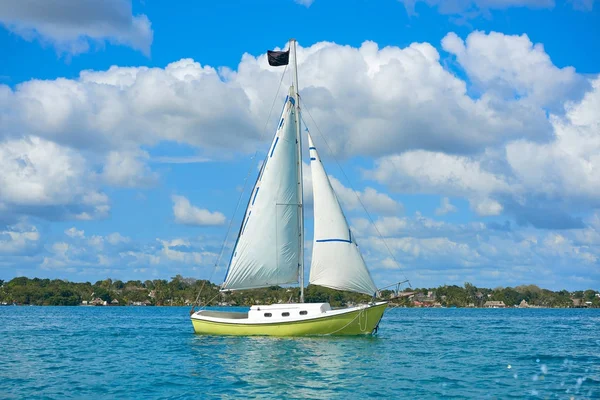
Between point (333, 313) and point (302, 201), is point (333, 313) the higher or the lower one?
the lower one

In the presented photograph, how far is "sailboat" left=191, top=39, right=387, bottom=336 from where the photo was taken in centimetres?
4578

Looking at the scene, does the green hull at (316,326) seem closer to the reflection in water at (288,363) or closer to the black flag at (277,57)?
the reflection in water at (288,363)

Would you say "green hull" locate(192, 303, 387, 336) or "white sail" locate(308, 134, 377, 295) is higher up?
"white sail" locate(308, 134, 377, 295)

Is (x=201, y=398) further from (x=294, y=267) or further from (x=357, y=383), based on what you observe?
(x=294, y=267)

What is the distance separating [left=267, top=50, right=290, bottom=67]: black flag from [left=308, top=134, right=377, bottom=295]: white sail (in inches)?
393

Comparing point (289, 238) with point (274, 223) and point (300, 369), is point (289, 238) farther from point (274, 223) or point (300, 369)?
point (300, 369)

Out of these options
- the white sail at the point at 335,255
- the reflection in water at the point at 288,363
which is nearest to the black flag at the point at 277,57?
the white sail at the point at 335,255

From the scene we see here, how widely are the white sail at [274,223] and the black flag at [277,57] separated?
2524mm

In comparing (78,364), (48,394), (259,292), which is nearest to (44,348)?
(78,364)

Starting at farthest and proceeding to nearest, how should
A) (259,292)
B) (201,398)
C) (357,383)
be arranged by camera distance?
(259,292) → (357,383) → (201,398)

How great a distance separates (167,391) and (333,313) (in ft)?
54.1

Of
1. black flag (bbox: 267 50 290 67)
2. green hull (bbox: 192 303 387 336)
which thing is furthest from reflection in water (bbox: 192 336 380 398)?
black flag (bbox: 267 50 290 67)

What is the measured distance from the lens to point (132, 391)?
29.3 metres

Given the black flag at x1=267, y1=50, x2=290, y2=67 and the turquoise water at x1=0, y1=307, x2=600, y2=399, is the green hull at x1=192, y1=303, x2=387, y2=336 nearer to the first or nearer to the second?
the turquoise water at x1=0, y1=307, x2=600, y2=399
